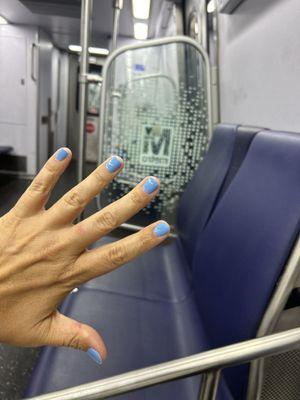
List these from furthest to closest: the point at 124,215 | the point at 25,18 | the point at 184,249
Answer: the point at 25,18 < the point at 184,249 < the point at 124,215

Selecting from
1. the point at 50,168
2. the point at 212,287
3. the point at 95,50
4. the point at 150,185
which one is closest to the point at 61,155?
the point at 50,168

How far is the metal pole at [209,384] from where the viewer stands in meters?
0.43

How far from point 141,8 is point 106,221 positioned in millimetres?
3170

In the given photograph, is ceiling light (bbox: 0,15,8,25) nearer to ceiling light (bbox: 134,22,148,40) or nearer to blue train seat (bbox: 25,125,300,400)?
ceiling light (bbox: 134,22,148,40)

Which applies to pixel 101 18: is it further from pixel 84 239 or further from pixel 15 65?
pixel 84 239

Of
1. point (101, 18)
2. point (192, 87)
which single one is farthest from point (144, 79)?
point (101, 18)

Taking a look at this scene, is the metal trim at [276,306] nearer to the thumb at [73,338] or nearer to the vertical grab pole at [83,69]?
the thumb at [73,338]

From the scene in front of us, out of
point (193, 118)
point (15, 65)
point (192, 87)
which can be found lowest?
point (193, 118)

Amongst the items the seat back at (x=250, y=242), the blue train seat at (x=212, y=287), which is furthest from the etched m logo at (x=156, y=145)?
the seat back at (x=250, y=242)

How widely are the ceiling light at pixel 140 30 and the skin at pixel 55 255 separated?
3978 millimetres

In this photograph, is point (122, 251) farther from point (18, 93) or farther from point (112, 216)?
point (18, 93)

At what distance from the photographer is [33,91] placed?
14.2ft

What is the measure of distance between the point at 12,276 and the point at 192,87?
144cm

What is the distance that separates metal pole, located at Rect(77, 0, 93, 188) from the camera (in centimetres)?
149
